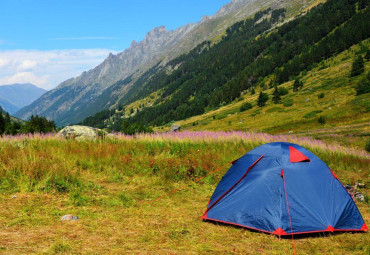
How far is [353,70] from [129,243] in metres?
65.3

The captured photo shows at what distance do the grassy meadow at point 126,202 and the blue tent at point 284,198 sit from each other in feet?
1.06

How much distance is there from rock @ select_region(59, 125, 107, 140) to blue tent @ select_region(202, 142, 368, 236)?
33.6 feet

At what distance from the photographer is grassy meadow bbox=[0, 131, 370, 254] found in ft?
16.2

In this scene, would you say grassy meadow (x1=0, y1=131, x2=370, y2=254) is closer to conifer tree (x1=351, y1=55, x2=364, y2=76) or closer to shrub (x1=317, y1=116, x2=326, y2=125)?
shrub (x1=317, y1=116, x2=326, y2=125)

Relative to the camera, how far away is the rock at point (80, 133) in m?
14.6

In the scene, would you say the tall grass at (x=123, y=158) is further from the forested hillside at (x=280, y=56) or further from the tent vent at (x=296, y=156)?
the forested hillside at (x=280, y=56)

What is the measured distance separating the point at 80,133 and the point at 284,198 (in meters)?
13.0

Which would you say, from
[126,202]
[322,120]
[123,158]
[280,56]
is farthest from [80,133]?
[280,56]

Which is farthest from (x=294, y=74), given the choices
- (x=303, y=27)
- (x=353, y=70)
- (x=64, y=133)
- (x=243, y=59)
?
(x=64, y=133)

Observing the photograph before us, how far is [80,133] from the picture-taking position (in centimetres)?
1521

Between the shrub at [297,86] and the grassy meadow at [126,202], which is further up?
the shrub at [297,86]

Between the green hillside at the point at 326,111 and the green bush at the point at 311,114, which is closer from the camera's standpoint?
the green hillside at the point at 326,111

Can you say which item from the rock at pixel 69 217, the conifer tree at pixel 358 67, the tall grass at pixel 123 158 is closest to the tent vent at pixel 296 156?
the tall grass at pixel 123 158

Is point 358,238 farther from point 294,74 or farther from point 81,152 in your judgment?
point 294,74
